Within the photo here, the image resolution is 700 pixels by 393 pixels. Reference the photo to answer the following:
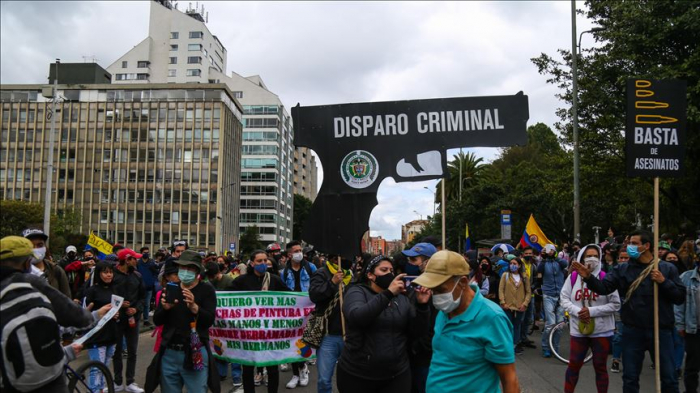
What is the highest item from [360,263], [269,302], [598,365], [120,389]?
[360,263]

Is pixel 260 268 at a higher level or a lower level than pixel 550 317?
higher

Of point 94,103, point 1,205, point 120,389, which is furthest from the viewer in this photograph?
point 94,103

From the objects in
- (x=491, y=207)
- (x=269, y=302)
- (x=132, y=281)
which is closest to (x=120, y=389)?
(x=132, y=281)

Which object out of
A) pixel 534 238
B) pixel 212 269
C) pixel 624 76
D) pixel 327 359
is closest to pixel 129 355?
pixel 212 269

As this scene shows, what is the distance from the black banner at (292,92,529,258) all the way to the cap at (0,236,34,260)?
2.54 m

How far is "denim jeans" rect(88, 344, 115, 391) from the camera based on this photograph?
670cm

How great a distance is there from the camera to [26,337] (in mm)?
3645

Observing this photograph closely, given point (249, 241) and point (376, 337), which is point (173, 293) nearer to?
point (376, 337)

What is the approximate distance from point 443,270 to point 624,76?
61.0 ft

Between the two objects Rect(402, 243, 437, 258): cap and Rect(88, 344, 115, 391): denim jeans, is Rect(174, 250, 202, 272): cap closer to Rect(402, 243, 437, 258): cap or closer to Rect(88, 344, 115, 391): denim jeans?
Rect(402, 243, 437, 258): cap

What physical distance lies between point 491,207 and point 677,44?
24.7m

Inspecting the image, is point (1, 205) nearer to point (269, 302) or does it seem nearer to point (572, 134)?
point (572, 134)

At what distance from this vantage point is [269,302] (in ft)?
23.4

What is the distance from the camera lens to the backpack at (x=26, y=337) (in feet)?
11.9
